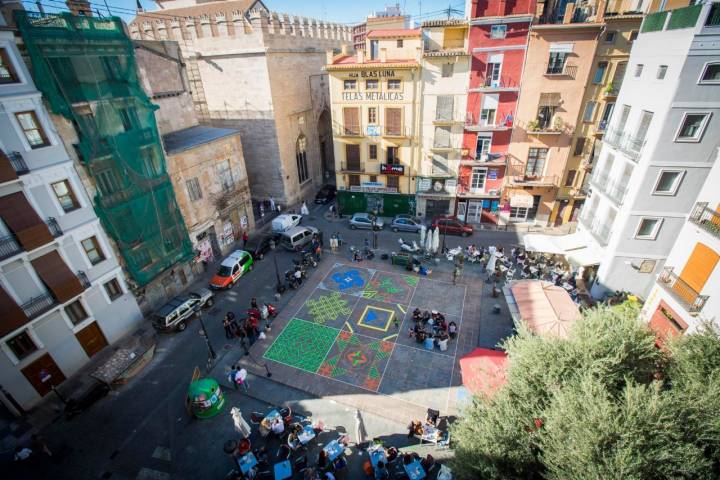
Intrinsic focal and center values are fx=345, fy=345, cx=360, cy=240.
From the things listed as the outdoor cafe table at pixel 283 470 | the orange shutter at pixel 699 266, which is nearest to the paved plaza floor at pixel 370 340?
the outdoor cafe table at pixel 283 470

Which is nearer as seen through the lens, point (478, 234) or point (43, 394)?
point (43, 394)

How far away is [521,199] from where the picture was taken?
3222cm

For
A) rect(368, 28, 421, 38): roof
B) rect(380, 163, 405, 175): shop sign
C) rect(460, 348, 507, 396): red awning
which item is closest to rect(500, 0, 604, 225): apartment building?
rect(368, 28, 421, 38): roof

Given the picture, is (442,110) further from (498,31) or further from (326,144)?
(326,144)

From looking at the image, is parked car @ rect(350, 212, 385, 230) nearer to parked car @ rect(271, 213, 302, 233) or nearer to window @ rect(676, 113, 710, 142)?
parked car @ rect(271, 213, 302, 233)

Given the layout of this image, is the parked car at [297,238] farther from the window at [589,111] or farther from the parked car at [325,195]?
the window at [589,111]

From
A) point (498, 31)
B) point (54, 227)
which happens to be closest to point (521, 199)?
point (498, 31)

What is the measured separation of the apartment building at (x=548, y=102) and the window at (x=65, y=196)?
3142 cm

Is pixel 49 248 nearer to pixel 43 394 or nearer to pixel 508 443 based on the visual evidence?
pixel 43 394

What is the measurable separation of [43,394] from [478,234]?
3297 cm

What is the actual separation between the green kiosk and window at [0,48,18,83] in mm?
16280

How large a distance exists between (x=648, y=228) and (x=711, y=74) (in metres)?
8.57

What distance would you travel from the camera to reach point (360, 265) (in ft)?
95.5

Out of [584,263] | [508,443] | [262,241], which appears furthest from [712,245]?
[262,241]
